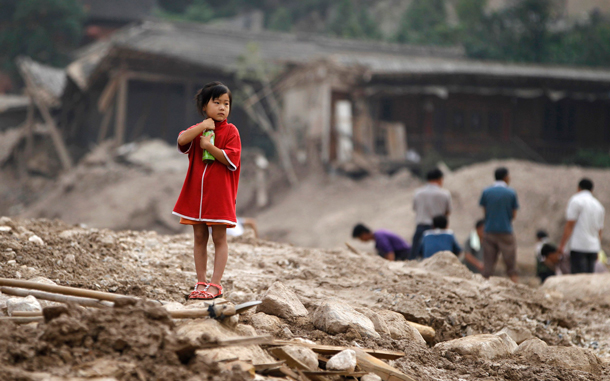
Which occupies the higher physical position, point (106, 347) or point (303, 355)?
point (106, 347)

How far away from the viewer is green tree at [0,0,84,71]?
22.4m

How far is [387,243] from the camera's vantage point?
6805mm

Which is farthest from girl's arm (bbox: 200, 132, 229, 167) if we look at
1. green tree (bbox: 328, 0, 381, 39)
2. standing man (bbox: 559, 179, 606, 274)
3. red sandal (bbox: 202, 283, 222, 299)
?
green tree (bbox: 328, 0, 381, 39)

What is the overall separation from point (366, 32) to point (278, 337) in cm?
2652

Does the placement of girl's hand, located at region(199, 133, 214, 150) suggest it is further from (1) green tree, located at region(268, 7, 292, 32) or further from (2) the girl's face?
(1) green tree, located at region(268, 7, 292, 32)

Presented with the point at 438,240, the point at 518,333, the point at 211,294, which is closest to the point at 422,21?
the point at 438,240

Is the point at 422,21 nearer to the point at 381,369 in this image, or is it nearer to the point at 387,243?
the point at 387,243

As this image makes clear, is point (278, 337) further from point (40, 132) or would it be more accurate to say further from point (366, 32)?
point (366, 32)

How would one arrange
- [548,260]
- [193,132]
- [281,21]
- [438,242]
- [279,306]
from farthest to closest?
[281,21] → [548,260] → [438,242] → [279,306] → [193,132]

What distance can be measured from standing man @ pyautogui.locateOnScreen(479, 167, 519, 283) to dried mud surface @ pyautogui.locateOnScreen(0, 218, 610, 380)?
105 cm

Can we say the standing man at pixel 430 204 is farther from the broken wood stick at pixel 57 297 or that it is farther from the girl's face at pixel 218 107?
the broken wood stick at pixel 57 297

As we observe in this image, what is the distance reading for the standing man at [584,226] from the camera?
6.77m

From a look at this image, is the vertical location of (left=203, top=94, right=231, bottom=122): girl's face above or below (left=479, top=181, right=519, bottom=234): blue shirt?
above

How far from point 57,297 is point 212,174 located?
3.45ft
